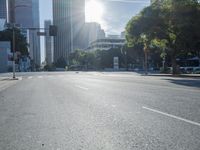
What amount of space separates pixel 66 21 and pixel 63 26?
32.8 ft

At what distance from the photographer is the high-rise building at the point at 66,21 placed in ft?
416

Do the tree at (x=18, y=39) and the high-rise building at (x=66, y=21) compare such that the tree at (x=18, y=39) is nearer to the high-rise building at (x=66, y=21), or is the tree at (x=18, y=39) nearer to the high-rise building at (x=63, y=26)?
the high-rise building at (x=63, y=26)

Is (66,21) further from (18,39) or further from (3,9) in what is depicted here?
(18,39)

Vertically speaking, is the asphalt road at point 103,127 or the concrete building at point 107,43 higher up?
the concrete building at point 107,43

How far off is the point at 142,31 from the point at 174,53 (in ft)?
22.5

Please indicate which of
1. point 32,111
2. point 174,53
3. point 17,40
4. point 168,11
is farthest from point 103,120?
point 17,40

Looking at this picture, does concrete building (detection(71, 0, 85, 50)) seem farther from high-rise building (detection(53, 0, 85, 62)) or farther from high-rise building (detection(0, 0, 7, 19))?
high-rise building (detection(0, 0, 7, 19))

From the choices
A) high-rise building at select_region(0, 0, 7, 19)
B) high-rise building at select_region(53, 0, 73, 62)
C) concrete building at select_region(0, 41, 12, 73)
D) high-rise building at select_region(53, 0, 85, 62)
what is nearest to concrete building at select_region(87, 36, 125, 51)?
high-rise building at select_region(53, 0, 85, 62)

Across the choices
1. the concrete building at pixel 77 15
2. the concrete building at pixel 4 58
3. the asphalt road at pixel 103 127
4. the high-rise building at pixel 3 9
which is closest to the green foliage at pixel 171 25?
the asphalt road at pixel 103 127

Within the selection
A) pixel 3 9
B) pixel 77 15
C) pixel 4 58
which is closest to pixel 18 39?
pixel 4 58

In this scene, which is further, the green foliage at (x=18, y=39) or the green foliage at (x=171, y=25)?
the green foliage at (x=18, y=39)

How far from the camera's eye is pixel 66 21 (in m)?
137

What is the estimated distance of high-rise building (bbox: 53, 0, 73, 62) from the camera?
12525cm

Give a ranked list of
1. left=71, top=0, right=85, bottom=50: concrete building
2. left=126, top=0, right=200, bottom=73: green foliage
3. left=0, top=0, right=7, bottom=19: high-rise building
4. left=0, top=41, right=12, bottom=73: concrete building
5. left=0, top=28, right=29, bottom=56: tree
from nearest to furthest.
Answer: left=126, top=0, right=200, bottom=73: green foliage
left=0, top=41, right=12, bottom=73: concrete building
left=0, top=28, right=29, bottom=56: tree
left=0, top=0, right=7, bottom=19: high-rise building
left=71, top=0, right=85, bottom=50: concrete building
